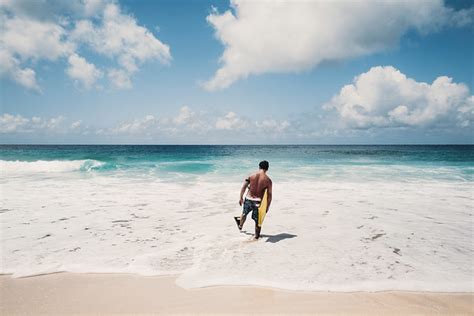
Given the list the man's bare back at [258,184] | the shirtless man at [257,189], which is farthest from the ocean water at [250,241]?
the man's bare back at [258,184]

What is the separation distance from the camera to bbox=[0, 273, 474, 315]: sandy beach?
143 inches

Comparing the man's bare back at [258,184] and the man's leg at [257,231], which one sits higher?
the man's bare back at [258,184]

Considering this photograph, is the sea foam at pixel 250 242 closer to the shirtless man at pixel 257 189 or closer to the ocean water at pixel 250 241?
the ocean water at pixel 250 241

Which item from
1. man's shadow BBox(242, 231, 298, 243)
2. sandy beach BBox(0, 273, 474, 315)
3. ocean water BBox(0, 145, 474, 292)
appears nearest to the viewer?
sandy beach BBox(0, 273, 474, 315)

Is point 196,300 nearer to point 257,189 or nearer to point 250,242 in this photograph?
point 250,242

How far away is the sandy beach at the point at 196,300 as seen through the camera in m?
3.63

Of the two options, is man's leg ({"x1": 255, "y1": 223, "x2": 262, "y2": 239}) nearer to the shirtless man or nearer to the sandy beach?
the shirtless man

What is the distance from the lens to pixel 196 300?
3.84m

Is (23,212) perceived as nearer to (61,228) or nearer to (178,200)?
(61,228)

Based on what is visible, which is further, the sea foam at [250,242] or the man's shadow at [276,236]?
the man's shadow at [276,236]

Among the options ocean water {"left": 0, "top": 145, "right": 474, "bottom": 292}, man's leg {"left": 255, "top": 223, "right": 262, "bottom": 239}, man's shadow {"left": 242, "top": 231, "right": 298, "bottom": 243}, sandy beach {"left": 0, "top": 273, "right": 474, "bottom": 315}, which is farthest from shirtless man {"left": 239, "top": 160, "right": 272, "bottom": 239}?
sandy beach {"left": 0, "top": 273, "right": 474, "bottom": 315}

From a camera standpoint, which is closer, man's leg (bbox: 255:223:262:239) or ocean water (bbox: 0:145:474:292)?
ocean water (bbox: 0:145:474:292)

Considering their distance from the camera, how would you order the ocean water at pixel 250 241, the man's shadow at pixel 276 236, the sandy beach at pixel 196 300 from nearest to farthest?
the sandy beach at pixel 196 300, the ocean water at pixel 250 241, the man's shadow at pixel 276 236

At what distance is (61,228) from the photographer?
7.23m
